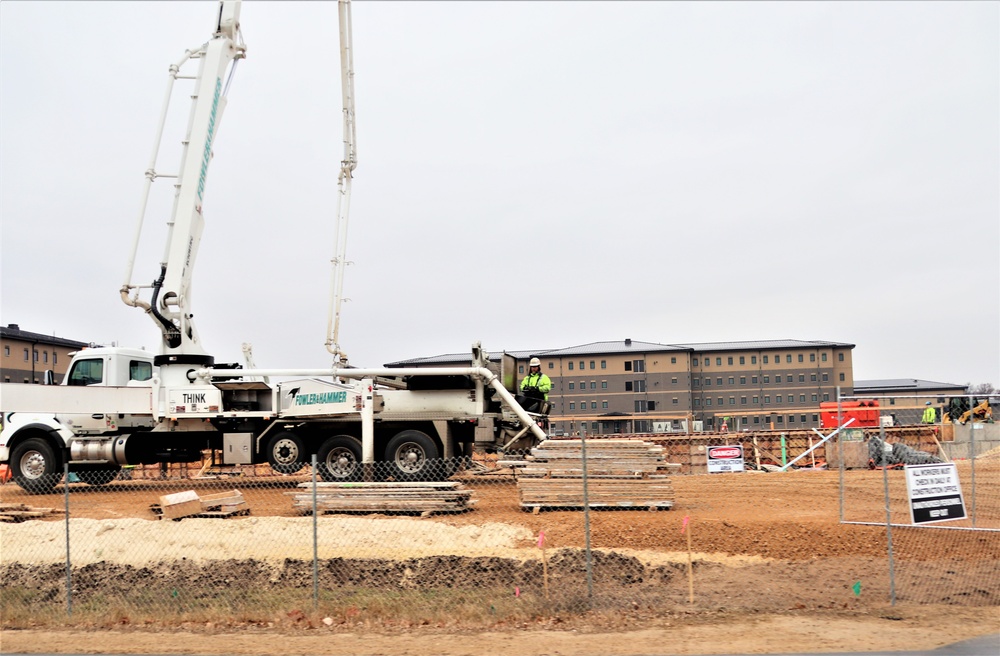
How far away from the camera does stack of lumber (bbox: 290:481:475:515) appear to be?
45.9 ft

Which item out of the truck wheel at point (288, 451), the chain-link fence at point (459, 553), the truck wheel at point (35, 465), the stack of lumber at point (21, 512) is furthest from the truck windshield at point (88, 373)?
the truck wheel at point (288, 451)

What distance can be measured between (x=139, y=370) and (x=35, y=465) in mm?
2683

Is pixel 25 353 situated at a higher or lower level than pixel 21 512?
higher

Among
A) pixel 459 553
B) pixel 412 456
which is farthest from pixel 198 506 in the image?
pixel 459 553

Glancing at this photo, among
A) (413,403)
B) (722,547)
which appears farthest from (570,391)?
(722,547)

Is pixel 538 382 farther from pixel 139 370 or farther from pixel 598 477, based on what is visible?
pixel 139 370

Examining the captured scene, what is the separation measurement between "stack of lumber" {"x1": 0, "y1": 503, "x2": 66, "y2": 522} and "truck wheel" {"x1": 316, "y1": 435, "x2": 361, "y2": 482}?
4.63 meters

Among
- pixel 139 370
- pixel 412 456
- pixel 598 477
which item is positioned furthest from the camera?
pixel 139 370

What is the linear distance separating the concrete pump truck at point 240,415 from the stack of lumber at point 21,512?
2.20 m

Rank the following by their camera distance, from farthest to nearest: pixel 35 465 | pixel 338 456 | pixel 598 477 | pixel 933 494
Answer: pixel 35 465 → pixel 338 456 → pixel 598 477 → pixel 933 494

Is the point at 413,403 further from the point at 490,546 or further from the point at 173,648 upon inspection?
the point at 173,648

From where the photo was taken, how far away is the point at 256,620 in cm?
940

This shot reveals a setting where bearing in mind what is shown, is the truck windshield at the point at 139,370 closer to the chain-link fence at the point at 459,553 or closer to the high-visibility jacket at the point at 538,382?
the chain-link fence at the point at 459,553

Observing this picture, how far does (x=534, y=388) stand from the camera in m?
18.1
